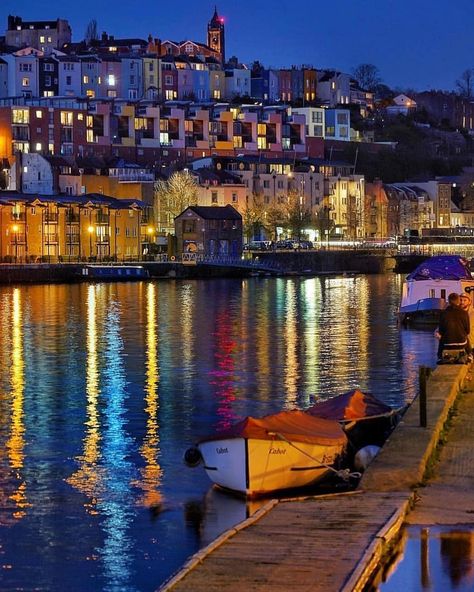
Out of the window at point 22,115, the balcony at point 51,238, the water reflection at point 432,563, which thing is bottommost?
the water reflection at point 432,563

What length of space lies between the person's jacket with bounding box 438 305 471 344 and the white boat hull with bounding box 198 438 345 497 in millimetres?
6549

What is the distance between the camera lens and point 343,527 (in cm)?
1225

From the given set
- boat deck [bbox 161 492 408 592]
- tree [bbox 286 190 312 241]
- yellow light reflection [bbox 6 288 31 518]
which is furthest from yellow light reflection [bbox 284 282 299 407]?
tree [bbox 286 190 312 241]

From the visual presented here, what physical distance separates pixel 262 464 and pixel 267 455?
13cm

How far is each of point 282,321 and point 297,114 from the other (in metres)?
102

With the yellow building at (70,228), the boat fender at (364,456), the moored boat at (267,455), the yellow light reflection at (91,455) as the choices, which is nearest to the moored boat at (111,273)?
the yellow building at (70,228)

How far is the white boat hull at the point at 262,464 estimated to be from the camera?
1522 cm

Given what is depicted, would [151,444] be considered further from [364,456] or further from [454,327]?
[454,327]

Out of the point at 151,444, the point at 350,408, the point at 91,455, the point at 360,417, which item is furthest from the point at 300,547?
A: the point at 151,444

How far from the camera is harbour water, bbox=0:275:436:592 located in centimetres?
1429

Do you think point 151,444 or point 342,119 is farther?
point 342,119

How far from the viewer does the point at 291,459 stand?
15.5m

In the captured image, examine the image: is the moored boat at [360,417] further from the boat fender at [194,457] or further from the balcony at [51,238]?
the balcony at [51,238]

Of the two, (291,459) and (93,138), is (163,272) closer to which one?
(93,138)
